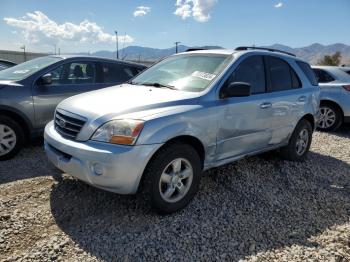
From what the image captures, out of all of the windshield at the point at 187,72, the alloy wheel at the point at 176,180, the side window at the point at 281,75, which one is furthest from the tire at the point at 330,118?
the alloy wheel at the point at 176,180

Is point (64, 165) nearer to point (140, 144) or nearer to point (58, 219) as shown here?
point (58, 219)

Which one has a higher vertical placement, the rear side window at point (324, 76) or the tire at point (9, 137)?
the rear side window at point (324, 76)

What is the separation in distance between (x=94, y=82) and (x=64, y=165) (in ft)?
9.50

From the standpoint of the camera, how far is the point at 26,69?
5328 mm

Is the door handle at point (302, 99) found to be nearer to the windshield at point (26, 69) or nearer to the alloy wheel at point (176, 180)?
the alloy wheel at point (176, 180)

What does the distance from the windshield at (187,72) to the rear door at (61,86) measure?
151 centimetres

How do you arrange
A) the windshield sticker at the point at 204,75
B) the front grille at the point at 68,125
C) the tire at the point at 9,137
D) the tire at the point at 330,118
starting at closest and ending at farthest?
the front grille at the point at 68,125 < the windshield sticker at the point at 204,75 < the tire at the point at 9,137 < the tire at the point at 330,118

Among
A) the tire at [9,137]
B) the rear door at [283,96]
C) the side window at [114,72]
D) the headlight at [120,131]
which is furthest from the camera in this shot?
the side window at [114,72]

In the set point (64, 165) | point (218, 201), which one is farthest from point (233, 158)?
point (64, 165)

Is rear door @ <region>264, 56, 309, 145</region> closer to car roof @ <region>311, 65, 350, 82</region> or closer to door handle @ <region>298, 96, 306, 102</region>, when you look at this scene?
door handle @ <region>298, 96, 306, 102</region>

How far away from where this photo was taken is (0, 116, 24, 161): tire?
15.5 feet

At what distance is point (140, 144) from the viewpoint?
294 centimetres

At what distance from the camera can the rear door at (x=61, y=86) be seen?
5055 mm

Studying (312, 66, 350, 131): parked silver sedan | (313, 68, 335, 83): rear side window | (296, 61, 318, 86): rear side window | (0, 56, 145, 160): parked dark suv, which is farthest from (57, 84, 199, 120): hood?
(313, 68, 335, 83): rear side window
